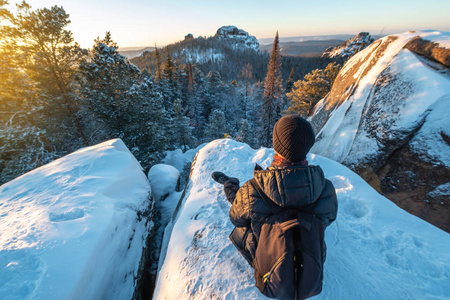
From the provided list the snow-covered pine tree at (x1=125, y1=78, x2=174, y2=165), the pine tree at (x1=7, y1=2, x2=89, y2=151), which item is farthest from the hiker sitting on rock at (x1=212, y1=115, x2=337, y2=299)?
the pine tree at (x1=7, y1=2, x2=89, y2=151)

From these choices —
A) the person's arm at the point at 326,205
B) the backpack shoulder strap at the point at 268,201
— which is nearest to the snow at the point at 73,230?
the backpack shoulder strap at the point at 268,201

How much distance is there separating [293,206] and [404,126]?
6881 mm

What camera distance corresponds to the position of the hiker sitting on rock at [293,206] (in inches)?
64.6

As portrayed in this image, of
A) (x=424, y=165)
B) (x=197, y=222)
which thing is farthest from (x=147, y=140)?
(x=424, y=165)

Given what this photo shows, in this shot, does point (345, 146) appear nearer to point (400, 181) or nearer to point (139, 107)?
point (400, 181)

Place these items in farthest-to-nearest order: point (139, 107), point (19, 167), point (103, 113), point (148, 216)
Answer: point (139, 107), point (103, 113), point (19, 167), point (148, 216)

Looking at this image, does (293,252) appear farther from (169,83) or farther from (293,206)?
(169,83)

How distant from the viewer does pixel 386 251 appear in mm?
2979

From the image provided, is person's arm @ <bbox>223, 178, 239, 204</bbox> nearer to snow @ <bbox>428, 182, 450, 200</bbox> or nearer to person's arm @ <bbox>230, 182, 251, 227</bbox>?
person's arm @ <bbox>230, 182, 251, 227</bbox>

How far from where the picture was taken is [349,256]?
2.91 meters

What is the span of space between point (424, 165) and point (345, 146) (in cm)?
258

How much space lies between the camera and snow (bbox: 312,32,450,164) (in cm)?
571

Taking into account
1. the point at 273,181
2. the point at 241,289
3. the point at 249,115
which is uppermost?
the point at 273,181

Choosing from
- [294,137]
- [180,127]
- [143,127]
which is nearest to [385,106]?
[294,137]
